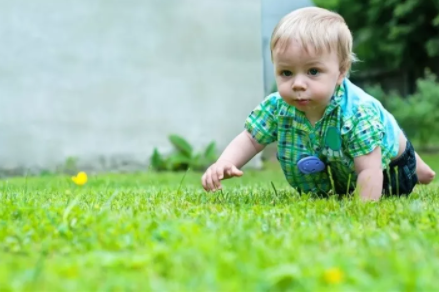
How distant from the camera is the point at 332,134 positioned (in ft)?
9.75

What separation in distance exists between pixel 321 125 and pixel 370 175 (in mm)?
316

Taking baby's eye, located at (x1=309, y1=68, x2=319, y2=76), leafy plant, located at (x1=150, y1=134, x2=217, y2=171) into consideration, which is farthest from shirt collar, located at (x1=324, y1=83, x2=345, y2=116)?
leafy plant, located at (x1=150, y1=134, x2=217, y2=171)

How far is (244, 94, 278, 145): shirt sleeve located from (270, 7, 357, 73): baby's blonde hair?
0.42 meters

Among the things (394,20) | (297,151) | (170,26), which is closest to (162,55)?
(170,26)

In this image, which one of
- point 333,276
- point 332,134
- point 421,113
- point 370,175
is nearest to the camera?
point 333,276

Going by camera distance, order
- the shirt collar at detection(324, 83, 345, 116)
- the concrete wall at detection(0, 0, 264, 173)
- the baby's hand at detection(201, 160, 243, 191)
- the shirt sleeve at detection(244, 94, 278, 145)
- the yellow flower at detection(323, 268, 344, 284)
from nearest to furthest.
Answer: the yellow flower at detection(323, 268, 344, 284) → the baby's hand at detection(201, 160, 243, 191) → the shirt collar at detection(324, 83, 345, 116) → the shirt sleeve at detection(244, 94, 278, 145) → the concrete wall at detection(0, 0, 264, 173)

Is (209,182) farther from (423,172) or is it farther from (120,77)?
(120,77)

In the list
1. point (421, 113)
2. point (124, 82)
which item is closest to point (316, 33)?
point (124, 82)

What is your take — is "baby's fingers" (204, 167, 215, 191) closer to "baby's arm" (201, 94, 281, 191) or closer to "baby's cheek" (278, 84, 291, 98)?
"baby's arm" (201, 94, 281, 191)

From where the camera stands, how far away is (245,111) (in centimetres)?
892

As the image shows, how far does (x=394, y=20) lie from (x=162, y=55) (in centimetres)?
899

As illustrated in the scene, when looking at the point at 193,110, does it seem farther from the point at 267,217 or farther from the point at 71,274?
the point at 71,274

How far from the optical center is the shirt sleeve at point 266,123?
3.19 meters

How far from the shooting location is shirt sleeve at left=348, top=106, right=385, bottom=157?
2.88 metres
